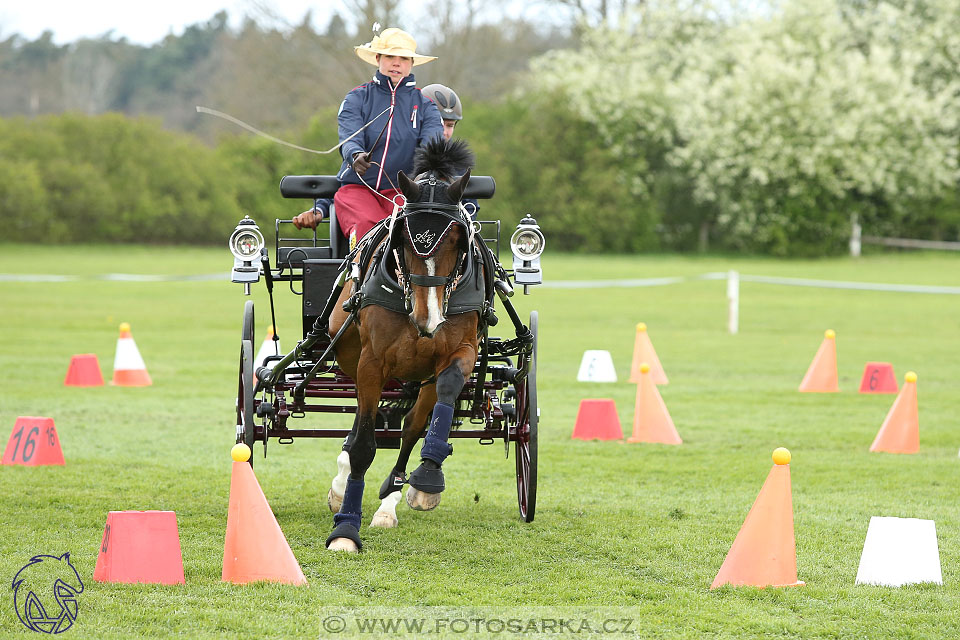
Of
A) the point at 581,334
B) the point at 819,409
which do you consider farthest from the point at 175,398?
the point at 581,334

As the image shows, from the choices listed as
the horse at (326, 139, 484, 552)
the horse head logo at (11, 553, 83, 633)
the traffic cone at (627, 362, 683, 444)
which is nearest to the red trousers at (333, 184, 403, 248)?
the horse at (326, 139, 484, 552)

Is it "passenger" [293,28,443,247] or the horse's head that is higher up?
"passenger" [293,28,443,247]

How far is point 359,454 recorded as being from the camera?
6223 millimetres

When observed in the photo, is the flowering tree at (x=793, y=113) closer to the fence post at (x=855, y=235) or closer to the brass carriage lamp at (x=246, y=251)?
the fence post at (x=855, y=235)

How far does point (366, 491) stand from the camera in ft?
26.3

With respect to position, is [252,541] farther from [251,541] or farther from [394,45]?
[394,45]

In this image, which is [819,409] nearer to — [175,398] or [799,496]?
[799,496]

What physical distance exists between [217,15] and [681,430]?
77702mm

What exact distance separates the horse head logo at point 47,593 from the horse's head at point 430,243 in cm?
197

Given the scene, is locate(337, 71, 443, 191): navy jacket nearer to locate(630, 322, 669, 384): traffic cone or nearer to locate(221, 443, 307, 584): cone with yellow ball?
locate(221, 443, 307, 584): cone with yellow ball

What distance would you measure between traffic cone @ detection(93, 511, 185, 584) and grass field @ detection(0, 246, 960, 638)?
100mm

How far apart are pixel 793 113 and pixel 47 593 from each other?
3998 centimetres

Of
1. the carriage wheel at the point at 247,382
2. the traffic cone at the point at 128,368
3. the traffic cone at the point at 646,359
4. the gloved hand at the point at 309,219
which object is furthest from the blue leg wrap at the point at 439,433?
the traffic cone at the point at 128,368

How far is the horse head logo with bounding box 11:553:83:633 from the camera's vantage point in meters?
4.80
